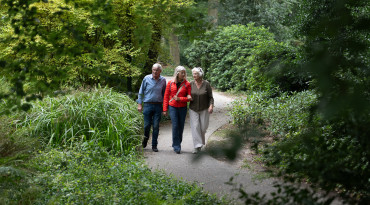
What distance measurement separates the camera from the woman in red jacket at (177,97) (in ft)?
28.7

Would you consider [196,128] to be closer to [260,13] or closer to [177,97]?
[177,97]

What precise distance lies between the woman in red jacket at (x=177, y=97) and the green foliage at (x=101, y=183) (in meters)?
1.76

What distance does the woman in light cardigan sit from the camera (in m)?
8.84

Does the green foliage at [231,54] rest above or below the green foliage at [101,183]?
above

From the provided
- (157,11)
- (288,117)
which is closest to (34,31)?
(157,11)

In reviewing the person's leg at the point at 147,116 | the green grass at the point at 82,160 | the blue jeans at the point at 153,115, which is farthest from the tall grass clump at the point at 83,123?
the blue jeans at the point at 153,115

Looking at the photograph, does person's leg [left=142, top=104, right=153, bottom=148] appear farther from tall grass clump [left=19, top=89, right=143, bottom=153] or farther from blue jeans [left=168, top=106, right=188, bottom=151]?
blue jeans [left=168, top=106, right=188, bottom=151]

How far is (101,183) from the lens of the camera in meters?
5.87

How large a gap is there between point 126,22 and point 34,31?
8093 mm

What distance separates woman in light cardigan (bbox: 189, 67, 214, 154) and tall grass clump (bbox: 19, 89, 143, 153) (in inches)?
51.7

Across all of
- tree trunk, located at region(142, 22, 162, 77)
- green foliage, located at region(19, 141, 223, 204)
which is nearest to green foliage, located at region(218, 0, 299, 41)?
tree trunk, located at region(142, 22, 162, 77)

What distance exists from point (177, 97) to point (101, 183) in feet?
10.7

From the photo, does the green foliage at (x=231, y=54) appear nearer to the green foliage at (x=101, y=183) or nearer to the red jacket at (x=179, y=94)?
the red jacket at (x=179, y=94)

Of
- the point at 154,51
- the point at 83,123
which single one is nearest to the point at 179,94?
the point at 83,123
